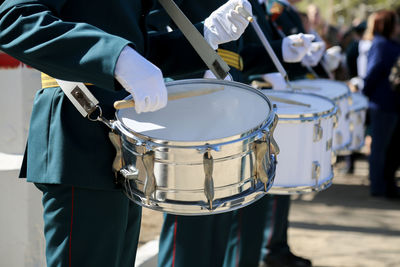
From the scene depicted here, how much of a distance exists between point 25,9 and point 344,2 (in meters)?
28.2

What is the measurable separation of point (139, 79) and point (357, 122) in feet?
10.7

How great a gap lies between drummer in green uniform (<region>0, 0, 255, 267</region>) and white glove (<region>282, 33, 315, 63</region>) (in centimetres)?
114

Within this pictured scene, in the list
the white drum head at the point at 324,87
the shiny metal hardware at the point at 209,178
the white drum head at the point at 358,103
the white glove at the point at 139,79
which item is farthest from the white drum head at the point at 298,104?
the white drum head at the point at 358,103

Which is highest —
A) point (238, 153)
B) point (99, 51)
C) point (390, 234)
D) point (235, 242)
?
point (99, 51)

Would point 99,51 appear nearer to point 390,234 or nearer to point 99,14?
point 99,14

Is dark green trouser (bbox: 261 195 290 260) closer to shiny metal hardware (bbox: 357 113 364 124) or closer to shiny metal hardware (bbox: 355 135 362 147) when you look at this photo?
shiny metal hardware (bbox: 355 135 362 147)

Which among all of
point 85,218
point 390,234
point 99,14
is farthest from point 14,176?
point 390,234

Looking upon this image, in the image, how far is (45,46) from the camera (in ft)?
4.80

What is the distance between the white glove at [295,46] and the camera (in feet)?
9.45

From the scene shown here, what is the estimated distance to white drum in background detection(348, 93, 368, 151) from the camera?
4270 mm

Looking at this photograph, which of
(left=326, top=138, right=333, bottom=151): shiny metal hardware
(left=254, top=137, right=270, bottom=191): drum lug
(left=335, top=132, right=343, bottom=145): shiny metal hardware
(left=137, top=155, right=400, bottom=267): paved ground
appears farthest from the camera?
(left=335, top=132, right=343, bottom=145): shiny metal hardware

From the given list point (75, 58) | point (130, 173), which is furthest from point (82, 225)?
point (75, 58)

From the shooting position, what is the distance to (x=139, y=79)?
1.46 metres

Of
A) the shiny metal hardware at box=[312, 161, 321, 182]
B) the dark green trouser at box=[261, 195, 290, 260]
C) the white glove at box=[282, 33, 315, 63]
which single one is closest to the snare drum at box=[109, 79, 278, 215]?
the shiny metal hardware at box=[312, 161, 321, 182]
